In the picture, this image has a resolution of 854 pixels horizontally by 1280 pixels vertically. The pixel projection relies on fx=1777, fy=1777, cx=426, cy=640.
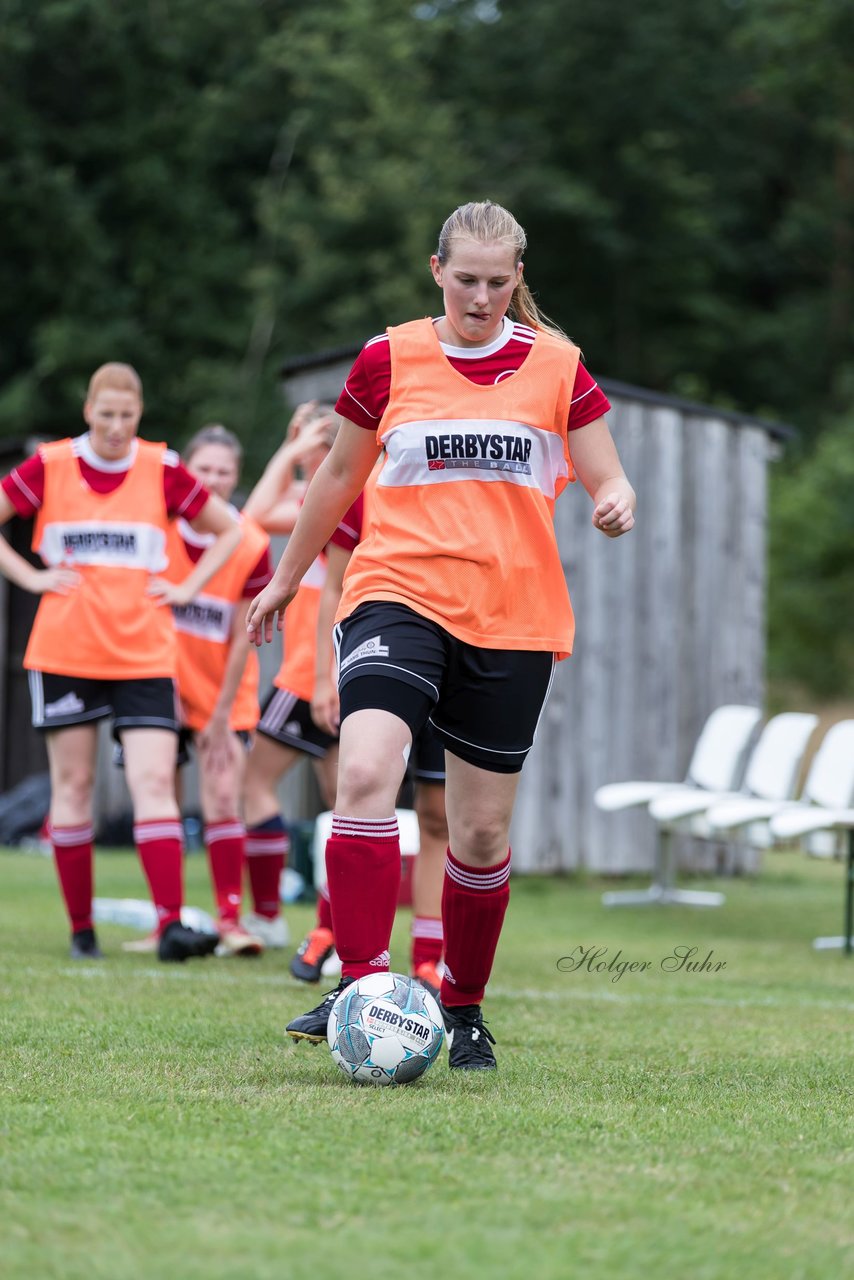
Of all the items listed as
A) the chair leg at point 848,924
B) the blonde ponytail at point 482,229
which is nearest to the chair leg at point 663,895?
the chair leg at point 848,924

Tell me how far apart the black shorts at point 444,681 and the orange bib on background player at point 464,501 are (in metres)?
0.04

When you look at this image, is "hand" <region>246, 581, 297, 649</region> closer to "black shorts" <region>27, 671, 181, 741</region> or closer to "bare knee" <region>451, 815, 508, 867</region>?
"bare knee" <region>451, 815, 508, 867</region>

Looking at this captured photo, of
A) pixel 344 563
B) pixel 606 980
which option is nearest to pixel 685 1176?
pixel 344 563

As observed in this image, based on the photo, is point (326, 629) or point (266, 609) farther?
point (326, 629)

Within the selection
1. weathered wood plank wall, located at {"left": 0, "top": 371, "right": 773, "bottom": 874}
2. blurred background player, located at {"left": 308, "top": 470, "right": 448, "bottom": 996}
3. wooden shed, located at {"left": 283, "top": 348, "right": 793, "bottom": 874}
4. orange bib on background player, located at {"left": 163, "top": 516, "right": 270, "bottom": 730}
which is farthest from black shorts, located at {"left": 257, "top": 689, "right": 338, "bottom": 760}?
weathered wood plank wall, located at {"left": 0, "top": 371, "right": 773, "bottom": 874}

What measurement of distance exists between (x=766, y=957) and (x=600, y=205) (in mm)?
24559

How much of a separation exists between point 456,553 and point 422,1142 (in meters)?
1.37

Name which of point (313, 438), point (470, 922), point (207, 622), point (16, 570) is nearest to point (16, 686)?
point (207, 622)

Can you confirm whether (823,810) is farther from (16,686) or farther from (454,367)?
(16,686)

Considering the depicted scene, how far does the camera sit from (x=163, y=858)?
21.2 feet

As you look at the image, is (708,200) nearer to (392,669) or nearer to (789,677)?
(789,677)

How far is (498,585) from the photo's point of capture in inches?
159

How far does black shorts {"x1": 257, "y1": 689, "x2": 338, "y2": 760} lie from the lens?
6.66m

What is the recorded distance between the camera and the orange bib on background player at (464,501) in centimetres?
402
